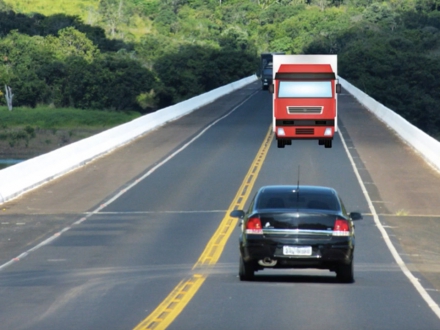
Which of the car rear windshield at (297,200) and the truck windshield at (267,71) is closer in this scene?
the car rear windshield at (297,200)

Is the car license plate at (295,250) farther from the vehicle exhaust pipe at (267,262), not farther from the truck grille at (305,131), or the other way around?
the truck grille at (305,131)

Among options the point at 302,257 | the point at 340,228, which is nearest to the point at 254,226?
the point at 302,257

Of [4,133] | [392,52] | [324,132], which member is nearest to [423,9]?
[392,52]

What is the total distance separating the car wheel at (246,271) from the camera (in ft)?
48.2

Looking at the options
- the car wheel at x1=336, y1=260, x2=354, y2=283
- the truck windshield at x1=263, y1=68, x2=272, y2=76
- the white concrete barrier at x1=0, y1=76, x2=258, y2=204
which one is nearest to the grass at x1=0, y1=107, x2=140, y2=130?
the truck windshield at x1=263, y1=68, x2=272, y2=76

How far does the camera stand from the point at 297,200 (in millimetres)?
14750

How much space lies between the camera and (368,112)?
2370 inches

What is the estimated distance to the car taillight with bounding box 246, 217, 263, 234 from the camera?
46.8ft

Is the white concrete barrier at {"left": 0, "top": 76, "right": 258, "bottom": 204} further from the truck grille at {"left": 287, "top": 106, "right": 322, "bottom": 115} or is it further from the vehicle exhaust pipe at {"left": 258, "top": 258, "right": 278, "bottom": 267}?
the vehicle exhaust pipe at {"left": 258, "top": 258, "right": 278, "bottom": 267}

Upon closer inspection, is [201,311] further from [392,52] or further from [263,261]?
[392,52]

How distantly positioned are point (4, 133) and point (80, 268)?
56.5m

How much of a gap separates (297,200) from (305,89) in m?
9.20

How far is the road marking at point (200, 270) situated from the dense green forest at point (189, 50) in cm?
6475

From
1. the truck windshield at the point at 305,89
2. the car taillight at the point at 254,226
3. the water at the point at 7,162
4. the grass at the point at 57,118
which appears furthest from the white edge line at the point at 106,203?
the grass at the point at 57,118
